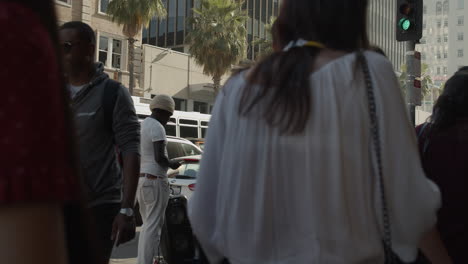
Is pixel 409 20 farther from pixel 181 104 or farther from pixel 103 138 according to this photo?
pixel 181 104

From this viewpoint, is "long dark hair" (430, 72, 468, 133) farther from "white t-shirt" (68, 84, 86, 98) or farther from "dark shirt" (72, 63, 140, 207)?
"white t-shirt" (68, 84, 86, 98)

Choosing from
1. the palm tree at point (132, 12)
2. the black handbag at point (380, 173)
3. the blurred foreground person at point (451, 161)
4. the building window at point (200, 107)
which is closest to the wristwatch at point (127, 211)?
the blurred foreground person at point (451, 161)

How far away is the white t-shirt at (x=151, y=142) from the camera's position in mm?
6859

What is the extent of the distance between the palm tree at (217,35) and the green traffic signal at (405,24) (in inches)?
1016

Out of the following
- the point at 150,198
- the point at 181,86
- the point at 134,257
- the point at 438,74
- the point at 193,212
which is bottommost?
the point at 134,257

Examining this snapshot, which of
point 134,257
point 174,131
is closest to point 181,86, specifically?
point 174,131

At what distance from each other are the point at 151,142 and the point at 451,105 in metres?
4.54

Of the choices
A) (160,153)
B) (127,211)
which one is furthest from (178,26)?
(127,211)

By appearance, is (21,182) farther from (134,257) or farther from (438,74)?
(438,74)

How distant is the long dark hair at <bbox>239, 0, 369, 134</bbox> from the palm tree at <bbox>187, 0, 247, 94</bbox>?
107 feet

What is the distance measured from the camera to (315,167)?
1.73m

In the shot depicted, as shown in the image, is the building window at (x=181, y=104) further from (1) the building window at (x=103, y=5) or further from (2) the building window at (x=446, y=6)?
(2) the building window at (x=446, y=6)

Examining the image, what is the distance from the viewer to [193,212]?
1.95 metres

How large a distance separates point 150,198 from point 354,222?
532cm
